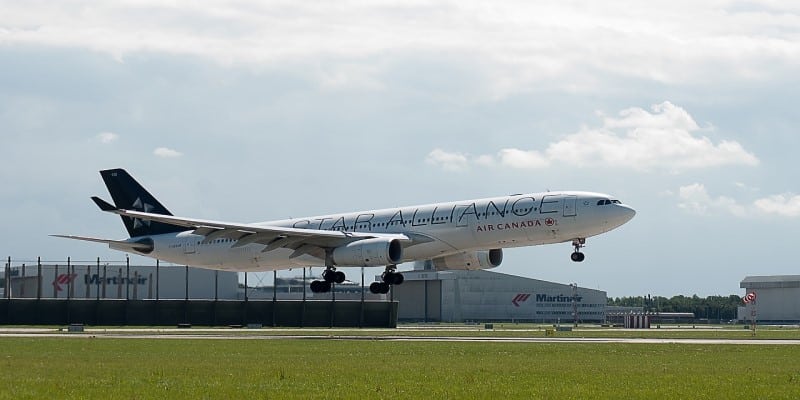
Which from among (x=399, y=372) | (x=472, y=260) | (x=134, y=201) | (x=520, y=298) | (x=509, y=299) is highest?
(x=134, y=201)

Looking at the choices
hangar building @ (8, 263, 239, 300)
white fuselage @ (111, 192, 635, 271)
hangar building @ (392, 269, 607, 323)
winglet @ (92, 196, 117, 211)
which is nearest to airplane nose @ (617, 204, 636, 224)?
white fuselage @ (111, 192, 635, 271)

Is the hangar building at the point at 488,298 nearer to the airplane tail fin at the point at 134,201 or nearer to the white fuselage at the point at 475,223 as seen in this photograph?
the airplane tail fin at the point at 134,201

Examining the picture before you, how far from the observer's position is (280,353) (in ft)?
145

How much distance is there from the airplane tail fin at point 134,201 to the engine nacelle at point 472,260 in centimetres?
1878

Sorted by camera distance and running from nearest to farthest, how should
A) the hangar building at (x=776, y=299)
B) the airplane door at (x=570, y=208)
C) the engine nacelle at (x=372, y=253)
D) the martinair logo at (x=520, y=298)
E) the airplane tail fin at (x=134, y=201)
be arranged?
the airplane door at (x=570, y=208), the engine nacelle at (x=372, y=253), the airplane tail fin at (x=134, y=201), the hangar building at (x=776, y=299), the martinair logo at (x=520, y=298)

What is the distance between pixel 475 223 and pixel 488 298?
95283mm

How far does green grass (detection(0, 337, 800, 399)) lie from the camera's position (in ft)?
87.9

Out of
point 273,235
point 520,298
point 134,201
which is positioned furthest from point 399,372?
point 520,298

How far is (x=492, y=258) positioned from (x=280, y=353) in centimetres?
2865

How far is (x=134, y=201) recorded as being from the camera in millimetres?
79375

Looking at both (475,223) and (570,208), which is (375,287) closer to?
(475,223)

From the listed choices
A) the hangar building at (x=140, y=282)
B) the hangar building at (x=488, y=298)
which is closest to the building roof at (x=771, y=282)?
the hangar building at (x=488, y=298)

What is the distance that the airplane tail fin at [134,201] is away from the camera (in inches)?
3108

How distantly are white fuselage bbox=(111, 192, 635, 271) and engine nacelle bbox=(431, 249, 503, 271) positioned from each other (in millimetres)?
4122
